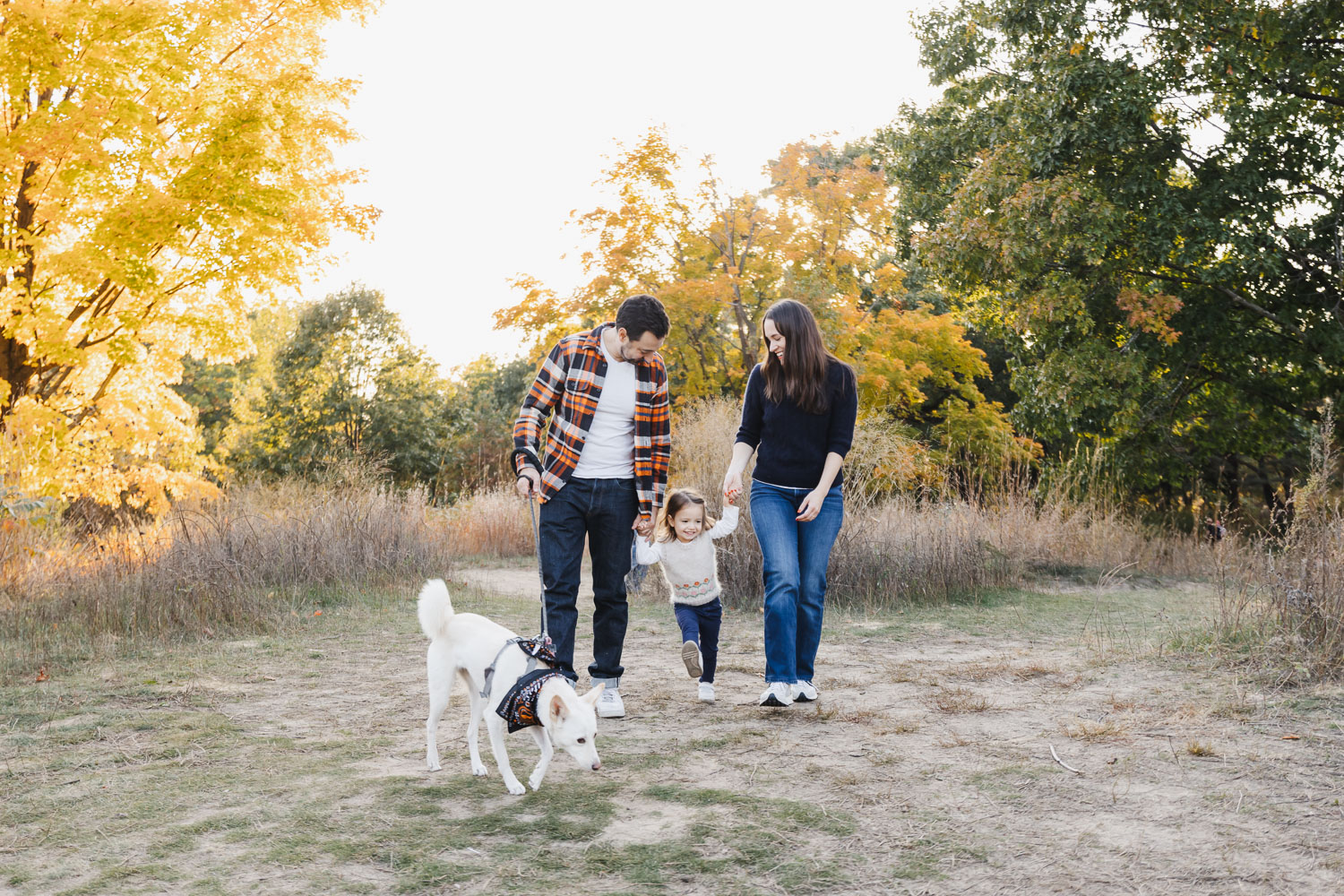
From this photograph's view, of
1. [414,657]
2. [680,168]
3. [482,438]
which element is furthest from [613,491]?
[482,438]

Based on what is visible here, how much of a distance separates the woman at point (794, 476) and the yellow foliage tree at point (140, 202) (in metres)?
8.33

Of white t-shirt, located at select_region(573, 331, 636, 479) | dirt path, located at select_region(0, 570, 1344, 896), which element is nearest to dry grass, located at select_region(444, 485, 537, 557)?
dirt path, located at select_region(0, 570, 1344, 896)

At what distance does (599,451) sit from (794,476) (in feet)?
3.06

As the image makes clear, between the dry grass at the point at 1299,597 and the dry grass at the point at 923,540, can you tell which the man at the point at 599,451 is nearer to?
the dry grass at the point at 1299,597

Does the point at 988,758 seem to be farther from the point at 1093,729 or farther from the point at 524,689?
the point at 524,689

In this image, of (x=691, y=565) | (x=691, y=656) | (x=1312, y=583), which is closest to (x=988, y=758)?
(x=691, y=656)

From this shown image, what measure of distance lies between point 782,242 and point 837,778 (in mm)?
13819

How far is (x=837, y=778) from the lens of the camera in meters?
Result: 3.58

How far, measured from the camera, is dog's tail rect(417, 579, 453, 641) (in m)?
3.61

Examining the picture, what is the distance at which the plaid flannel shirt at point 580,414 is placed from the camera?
4.27 meters

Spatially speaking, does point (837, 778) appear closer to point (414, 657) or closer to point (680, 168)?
point (414, 657)

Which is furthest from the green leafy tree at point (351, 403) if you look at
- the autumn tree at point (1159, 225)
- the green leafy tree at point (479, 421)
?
the autumn tree at point (1159, 225)

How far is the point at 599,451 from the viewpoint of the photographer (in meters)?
4.33

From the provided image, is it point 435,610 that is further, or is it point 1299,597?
point 1299,597
